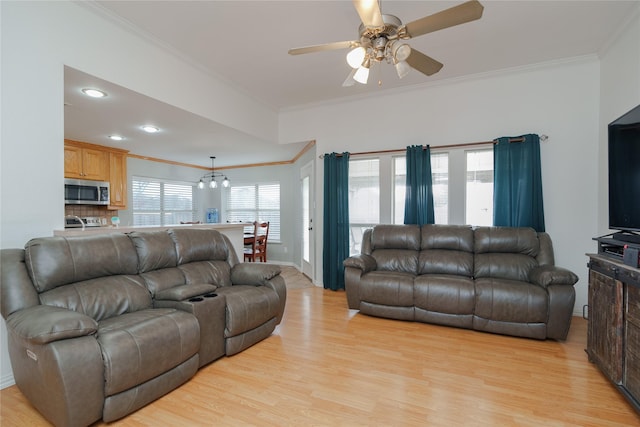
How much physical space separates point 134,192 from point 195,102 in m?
3.71

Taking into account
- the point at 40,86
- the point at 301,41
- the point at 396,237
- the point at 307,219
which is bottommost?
the point at 396,237

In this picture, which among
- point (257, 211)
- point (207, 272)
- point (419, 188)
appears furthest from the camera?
point (257, 211)

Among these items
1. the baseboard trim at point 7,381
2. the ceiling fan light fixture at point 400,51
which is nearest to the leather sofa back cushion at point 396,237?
the ceiling fan light fixture at point 400,51

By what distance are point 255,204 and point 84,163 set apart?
11.7 ft

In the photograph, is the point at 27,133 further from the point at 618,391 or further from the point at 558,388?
the point at 618,391

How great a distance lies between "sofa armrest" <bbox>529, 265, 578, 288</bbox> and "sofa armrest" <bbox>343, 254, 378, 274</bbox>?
5.69 ft

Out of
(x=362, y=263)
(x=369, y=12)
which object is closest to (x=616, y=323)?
(x=362, y=263)

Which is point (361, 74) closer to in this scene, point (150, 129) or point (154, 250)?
point (154, 250)

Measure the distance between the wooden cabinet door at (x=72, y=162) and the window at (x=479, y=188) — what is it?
20.2 feet

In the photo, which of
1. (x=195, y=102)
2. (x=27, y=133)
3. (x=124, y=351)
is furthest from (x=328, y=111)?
(x=124, y=351)

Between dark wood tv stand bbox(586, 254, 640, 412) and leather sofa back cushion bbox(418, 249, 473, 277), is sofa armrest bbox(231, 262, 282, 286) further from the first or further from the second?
dark wood tv stand bbox(586, 254, 640, 412)

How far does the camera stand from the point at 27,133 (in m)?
2.26

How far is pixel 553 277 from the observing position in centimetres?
288

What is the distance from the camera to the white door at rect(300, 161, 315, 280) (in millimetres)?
5502
